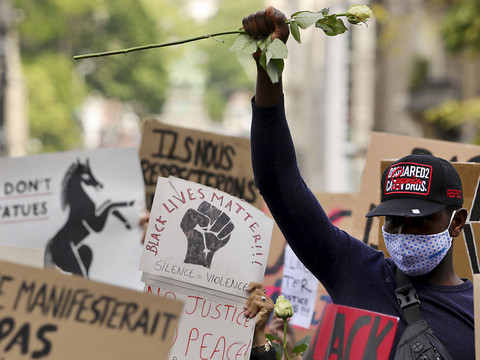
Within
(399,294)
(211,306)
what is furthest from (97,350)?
(399,294)

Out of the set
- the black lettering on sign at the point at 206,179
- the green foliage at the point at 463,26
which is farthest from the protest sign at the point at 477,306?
the green foliage at the point at 463,26

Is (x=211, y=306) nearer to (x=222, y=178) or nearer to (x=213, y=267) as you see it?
(x=213, y=267)

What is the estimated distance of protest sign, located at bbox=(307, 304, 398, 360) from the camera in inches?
105

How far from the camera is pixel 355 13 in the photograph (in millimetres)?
2773

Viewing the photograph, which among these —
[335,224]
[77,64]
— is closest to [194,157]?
[335,224]

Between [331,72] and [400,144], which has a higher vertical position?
[331,72]

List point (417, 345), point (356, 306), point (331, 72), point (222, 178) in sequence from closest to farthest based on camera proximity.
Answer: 1. point (417, 345)
2. point (356, 306)
3. point (222, 178)
4. point (331, 72)

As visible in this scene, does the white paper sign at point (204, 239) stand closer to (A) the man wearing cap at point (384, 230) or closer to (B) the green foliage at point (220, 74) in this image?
(A) the man wearing cap at point (384, 230)

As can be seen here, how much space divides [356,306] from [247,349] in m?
0.38

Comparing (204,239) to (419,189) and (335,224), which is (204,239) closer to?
(419,189)

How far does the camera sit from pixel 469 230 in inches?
155

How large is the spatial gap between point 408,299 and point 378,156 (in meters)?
2.06

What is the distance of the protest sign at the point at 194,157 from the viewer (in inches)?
211

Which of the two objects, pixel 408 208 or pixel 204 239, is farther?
pixel 204 239
